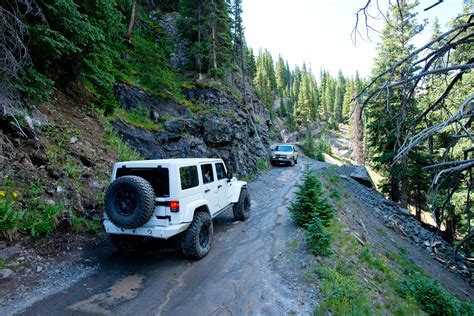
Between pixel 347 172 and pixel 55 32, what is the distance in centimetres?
2111

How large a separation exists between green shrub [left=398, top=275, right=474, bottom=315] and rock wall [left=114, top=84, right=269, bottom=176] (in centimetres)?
1079

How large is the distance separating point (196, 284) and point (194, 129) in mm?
11342

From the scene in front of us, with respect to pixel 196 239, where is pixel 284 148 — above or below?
above

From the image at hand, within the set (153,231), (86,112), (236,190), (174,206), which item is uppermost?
(86,112)

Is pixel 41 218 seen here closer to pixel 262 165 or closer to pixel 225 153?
pixel 225 153

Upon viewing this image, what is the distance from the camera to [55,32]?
285 inches

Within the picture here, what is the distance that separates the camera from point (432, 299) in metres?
6.71

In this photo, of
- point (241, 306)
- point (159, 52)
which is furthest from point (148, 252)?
point (159, 52)

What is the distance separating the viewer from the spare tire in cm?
517

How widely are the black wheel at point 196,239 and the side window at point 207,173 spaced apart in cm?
105

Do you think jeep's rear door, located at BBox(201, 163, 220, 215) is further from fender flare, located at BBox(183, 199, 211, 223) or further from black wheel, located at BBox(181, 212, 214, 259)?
black wheel, located at BBox(181, 212, 214, 259)

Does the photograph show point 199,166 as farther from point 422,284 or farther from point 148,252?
point 422,284

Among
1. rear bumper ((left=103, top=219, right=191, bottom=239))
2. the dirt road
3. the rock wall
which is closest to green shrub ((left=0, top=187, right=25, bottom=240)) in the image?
the dirt road

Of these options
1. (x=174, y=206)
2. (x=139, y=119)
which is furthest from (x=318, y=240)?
(x=139, y=119)
